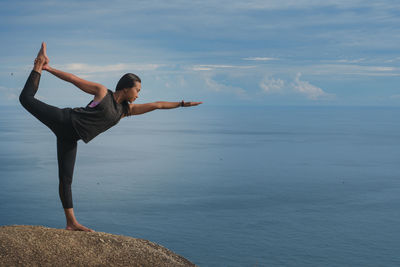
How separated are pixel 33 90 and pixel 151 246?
3.56 m

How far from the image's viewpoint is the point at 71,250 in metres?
7.43

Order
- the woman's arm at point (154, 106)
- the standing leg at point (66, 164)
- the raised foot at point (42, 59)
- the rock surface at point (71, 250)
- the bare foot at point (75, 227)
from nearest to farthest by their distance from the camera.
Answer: the raised foot at point (42, 59) < the woman's arm at point (154, 106) < the rock surface at point (71, 250) < the standing leg at point (66, 164) < the bare foot at point (75, 227)

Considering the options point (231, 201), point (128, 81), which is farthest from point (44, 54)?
point (231, 201)

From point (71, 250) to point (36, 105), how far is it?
2452mm

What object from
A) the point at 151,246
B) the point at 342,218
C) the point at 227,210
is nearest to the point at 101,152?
the point at 227,210

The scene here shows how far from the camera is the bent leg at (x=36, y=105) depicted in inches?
256

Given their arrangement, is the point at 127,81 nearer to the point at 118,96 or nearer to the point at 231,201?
the point at 118,96

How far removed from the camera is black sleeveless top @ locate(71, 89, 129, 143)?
679 cm

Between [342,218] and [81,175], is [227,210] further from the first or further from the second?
[81,175]

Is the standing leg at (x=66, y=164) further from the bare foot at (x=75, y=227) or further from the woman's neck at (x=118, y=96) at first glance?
the woman's neck at (x=118, y=96)

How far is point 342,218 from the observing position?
7562 cm

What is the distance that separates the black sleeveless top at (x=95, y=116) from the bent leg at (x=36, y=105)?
249 millimetres

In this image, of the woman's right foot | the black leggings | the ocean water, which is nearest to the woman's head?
the black leggings

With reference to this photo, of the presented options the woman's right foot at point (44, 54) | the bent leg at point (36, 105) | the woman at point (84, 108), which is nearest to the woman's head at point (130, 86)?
the woman at point (84, 108)
